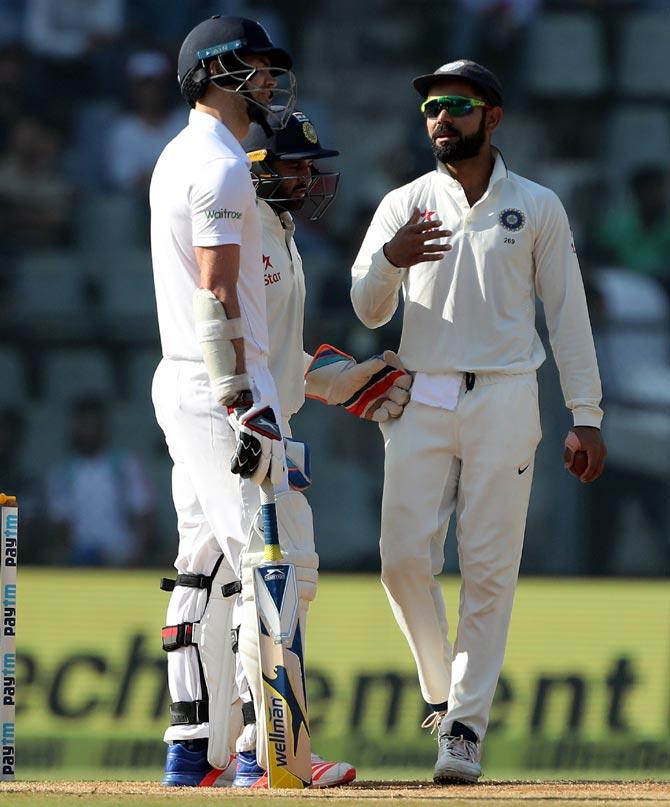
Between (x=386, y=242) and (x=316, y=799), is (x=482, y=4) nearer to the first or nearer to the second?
(x=386, y=242)

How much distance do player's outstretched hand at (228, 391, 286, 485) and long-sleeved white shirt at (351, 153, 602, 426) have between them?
106 cm

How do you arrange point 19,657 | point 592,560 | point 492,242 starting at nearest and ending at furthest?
point 492,242 < point 19,657 < point 592,560

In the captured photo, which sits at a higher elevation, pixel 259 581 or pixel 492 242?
pixel 492 242

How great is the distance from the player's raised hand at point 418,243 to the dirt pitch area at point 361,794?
4.97 ft

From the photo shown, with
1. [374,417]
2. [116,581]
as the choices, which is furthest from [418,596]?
[116,581]

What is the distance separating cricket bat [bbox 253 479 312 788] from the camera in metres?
4.21

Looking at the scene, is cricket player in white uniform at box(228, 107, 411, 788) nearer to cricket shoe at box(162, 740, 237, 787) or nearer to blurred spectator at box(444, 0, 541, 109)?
cricket shoe at box(162, 740, 237, 787)

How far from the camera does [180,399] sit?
4.43 m

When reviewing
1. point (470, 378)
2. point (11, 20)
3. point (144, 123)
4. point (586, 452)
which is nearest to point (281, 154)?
point (470, 378)

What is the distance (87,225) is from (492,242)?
6593 millimetres

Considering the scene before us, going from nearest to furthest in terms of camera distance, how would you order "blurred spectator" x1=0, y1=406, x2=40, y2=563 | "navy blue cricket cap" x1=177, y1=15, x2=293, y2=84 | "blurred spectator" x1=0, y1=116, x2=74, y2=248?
"navy blue cricket cap" x1=177, y1=15, x2=293, y2=84 < "blurred spectator" x1=0, y1=406, x2=40, y2=563 < "blurred spectator" x1=0, y1=116, x2=74, y2=248

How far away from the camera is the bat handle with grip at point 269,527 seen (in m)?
4.23

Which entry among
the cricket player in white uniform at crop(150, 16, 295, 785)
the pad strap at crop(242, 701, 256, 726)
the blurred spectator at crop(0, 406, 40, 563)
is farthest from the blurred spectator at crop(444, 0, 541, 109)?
the pad strap at crop(242, 701, 256, 726)

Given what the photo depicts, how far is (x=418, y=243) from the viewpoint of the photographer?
16.3 feet
